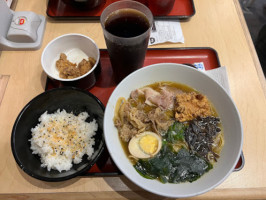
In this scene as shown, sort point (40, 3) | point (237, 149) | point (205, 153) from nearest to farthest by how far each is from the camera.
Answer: point (237, 149), point (205, 153), point (40, 3)

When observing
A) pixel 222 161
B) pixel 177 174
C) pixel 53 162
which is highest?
pixel 222 161

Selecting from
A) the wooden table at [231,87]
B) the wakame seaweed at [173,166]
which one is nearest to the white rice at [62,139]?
the wooden table at [231,87]

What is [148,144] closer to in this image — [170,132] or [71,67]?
[170,132]

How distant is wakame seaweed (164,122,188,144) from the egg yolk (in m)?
0.09

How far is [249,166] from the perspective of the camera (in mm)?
1344

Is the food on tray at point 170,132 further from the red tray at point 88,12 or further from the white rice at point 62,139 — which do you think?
the red tray at point 88,12

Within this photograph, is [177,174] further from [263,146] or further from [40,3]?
[40,3]

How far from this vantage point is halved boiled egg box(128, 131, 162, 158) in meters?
1.21

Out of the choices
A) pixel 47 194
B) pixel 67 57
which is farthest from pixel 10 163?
pixel 67 57

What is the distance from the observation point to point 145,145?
4.05 ft

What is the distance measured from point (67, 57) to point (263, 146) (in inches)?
64.2

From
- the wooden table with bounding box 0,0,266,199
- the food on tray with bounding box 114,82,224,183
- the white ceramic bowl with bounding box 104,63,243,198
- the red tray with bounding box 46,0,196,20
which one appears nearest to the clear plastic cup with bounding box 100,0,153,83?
the white ceramic bowl with bounding box 104,63,243,198

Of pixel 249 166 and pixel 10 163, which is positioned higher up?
pixel 249 166

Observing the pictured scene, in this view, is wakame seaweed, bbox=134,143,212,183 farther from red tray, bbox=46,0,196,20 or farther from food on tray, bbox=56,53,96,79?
red tray, bbox=46,0,196,20
